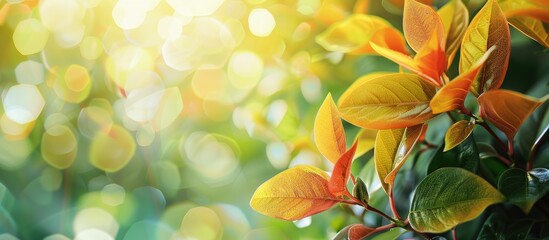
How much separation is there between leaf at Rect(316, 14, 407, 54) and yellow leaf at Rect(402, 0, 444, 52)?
6cm

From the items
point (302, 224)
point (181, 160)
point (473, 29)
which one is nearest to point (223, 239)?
point (181, 160)

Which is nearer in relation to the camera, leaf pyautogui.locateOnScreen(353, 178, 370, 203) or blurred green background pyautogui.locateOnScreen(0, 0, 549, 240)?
leaf pyautogui.locateOnScreen(353, 178, 370, 203)

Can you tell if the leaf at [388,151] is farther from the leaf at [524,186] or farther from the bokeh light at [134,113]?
the bokeh light at [134,113]

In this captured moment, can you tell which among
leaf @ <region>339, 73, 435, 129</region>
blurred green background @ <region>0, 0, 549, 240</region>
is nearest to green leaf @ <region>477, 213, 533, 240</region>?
leaf @ <region>339, 73, 435, 129</region>

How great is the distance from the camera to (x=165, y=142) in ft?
2.74


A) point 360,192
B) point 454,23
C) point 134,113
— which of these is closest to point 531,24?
point 454,23

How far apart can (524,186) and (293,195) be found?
133 mm

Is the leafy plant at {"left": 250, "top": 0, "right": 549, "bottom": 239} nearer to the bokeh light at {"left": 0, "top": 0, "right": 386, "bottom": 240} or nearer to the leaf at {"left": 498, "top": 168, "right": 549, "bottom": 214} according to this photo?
the leaf at {"left": 498, "top": 168, "right": 549, "bottom": 214}

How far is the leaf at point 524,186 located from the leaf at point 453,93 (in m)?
0.05

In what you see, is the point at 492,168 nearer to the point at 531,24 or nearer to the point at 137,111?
the point at 531,24

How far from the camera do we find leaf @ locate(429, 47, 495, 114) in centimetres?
28

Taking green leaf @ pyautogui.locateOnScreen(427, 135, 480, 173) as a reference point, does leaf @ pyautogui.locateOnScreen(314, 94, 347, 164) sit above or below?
above

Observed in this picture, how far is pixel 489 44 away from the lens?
312 mm

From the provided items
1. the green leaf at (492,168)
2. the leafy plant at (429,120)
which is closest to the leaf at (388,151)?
the leafy plant at (429,120)
